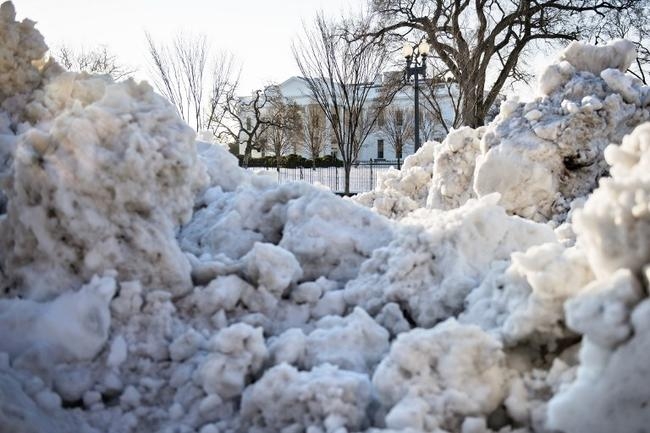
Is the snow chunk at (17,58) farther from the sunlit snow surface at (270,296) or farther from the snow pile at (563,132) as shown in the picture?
the snow pile at (563,132)

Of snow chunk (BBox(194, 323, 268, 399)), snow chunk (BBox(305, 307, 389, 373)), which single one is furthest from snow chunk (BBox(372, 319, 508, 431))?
snow chunk (BBox(194, 323, 268, 399))

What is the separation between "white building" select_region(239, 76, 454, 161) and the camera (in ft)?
103

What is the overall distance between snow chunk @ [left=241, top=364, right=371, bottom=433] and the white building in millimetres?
17792

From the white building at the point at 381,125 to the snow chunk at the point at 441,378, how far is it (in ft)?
58.4

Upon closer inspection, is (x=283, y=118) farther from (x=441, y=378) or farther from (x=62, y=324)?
(x=441, y=378)

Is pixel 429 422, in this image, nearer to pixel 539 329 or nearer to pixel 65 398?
pixel 539 329

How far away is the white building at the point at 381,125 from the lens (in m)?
31.5

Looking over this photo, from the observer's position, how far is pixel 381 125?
34.9 metres

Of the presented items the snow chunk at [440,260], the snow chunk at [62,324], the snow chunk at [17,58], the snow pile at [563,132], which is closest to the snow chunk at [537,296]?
the snow chunk at [440,260]

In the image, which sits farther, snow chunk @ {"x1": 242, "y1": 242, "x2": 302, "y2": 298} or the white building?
the white building

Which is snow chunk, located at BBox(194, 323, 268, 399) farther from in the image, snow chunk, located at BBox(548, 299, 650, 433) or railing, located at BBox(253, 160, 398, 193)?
railing, located at BBox(253, 160, 398, 193)

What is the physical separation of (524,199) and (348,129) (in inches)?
483

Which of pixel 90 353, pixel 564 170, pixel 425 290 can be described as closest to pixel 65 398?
pixel 90 353

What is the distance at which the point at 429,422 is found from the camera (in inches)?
64.1
